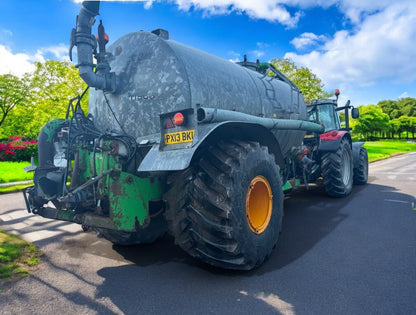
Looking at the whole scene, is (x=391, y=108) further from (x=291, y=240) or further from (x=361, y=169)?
(x=291, y=240)

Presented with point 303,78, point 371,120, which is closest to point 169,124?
point 303,78

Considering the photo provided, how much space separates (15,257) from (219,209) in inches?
109

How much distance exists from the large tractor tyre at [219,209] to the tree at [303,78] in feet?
77.2

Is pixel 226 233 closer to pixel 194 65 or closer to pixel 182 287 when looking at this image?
pixel 182 287

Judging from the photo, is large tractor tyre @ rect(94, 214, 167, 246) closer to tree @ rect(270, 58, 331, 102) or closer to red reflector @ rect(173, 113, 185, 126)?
red reflector @ rect(173, 113, 185, 126)

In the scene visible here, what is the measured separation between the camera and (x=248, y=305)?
248 centimetres

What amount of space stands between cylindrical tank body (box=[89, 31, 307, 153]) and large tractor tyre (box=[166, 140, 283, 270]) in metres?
0.79

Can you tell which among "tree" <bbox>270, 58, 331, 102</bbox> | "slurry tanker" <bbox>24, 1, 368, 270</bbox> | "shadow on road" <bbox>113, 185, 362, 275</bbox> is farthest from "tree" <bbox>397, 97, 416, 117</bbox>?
"slurry tanker" <bbox>24, 1, 368, 270</bbox>

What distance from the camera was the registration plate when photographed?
2.77 meters

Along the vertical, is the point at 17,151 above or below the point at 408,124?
below

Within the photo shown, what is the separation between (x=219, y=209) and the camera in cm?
278

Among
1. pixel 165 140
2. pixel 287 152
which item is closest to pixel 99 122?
pixel 165 140

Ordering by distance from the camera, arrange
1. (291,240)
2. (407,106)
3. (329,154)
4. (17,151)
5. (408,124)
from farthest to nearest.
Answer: (407,106)
(408,124)
(17,151)
(329,154)
(291,240)

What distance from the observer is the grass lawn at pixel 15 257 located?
3.13 metres
